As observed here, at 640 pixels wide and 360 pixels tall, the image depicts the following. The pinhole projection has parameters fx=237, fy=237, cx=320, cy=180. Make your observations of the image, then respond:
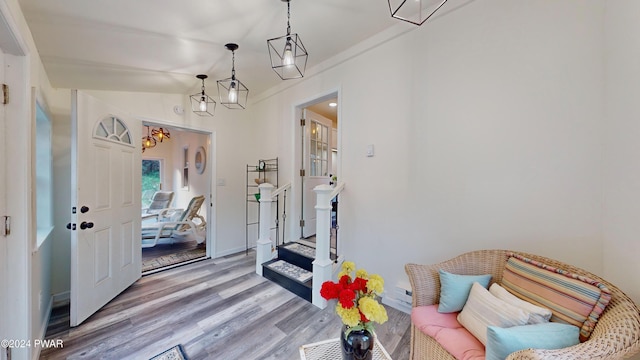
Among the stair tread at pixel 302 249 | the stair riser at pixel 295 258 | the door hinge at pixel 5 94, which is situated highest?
the door hinge at pixel 5 94

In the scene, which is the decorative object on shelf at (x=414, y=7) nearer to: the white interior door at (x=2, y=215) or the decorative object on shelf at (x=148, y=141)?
the white interior door at (x=2, y=215)

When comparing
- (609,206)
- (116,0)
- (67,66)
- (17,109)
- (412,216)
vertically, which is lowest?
(412,216)

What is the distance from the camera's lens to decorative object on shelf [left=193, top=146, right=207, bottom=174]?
5.62 m

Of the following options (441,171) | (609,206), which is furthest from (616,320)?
(441,171)

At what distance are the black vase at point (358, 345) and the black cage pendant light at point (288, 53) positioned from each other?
1575 millimetres

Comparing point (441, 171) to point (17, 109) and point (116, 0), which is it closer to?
point (116, 0)

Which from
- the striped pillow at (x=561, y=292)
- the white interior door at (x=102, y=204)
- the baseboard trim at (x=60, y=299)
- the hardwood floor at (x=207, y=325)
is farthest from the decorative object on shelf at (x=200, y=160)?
the striped pillow at (x=561, y=292)

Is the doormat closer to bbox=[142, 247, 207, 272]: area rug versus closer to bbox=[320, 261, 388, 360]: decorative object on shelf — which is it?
bbox=[320, 261, 388, 360]: decorative object on shelf

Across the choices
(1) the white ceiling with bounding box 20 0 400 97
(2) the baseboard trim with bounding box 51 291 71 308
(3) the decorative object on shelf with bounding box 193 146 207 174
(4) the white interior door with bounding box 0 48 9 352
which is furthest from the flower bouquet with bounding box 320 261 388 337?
(3) the decorative object on shelf with bounding box 193 146 207 174

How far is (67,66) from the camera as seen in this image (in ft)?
6.98

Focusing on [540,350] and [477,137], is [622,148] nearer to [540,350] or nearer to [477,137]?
[477,137]

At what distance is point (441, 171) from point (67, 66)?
3431 mm

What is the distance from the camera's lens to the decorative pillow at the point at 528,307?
1.14 metres

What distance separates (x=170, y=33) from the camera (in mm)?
1972
